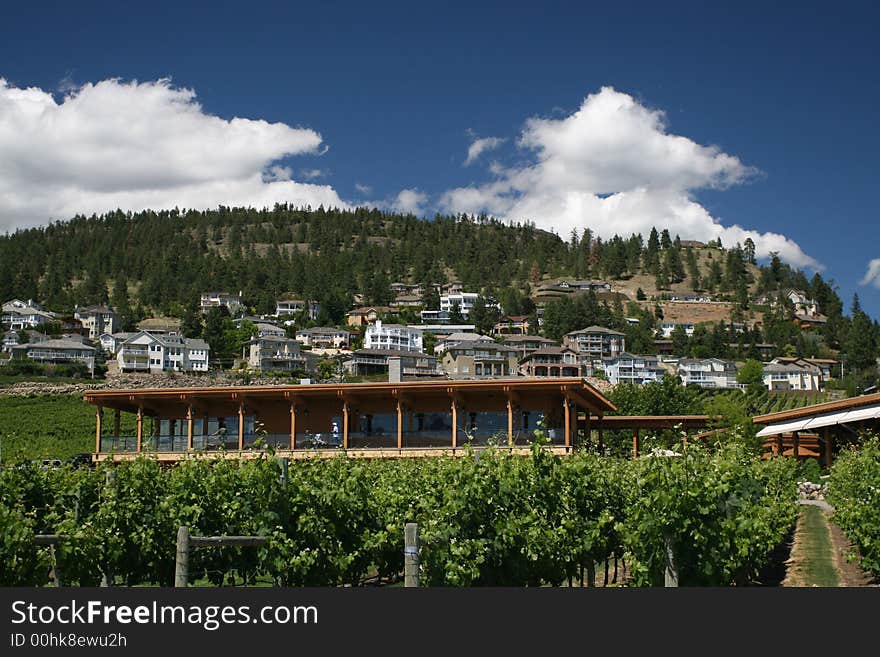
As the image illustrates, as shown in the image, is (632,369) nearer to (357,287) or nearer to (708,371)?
(708,371)

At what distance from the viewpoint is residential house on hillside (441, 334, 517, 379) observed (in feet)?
388

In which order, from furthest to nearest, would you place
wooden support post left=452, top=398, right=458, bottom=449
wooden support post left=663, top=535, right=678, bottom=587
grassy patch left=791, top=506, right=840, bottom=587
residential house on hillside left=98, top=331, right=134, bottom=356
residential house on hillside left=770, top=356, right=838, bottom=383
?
1. residential house on hillside left=770, top=356, right=838, bottom=383
2. residential house on hillside left=98, top=331, right=134, bottom=356
3. wooden support post left=452, top=398, right=458, bottom=449
4. grassy patch left=791, top=506, right=840, bottom=587
5. wooden support post left=663, top=535, right=678, bottom=587

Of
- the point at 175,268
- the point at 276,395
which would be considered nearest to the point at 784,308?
the point at 175,268

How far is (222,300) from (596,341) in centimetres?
6914

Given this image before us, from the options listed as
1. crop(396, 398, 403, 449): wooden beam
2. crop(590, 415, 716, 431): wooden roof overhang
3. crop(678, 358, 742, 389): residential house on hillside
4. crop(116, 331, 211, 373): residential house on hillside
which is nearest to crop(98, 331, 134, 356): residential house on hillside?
crop(116, 331, 211, 373): residential house on hillside

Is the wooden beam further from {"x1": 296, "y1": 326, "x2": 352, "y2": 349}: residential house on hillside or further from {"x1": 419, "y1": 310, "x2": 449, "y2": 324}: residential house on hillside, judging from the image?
{"x1": 419, "y1": 310, "x2": 449, "y2": 324}: residential house on hillside

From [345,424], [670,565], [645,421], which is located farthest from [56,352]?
[670,565]

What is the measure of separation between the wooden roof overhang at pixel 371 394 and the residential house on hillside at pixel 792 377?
101m

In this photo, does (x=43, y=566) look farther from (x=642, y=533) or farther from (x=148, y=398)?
(x=148, y=398)

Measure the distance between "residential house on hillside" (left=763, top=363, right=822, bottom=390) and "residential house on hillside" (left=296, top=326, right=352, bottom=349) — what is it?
6335 cm

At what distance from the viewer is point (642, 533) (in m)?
11.3

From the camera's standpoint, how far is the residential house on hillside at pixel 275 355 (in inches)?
4737

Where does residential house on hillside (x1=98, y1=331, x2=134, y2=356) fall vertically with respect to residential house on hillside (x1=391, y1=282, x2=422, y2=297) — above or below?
below

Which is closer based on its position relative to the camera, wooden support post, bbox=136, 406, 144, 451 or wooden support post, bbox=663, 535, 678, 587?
wooden support post, bbox=663, 535, 678, 587
